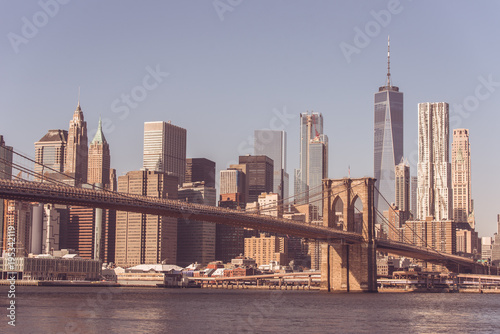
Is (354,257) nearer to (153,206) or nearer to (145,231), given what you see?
(153,206)

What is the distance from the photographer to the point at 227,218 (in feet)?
233

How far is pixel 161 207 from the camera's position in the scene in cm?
6625

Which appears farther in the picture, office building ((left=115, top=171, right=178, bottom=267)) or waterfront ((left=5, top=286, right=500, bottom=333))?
office building ((left=115, top=171, right=178, bottom=267))

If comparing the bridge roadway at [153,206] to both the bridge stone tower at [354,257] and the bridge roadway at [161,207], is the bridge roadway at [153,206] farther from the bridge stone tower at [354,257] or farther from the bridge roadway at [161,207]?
the bridge stone tower at [354,257]

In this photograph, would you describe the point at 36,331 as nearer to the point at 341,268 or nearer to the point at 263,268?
the point at 341,268

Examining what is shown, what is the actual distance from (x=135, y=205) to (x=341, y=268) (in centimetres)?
2547

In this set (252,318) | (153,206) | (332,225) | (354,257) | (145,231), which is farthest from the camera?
(145,231)

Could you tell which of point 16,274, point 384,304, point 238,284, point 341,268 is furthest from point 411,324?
point 16,274

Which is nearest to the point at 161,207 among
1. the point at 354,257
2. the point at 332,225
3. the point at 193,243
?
the point at 354,257

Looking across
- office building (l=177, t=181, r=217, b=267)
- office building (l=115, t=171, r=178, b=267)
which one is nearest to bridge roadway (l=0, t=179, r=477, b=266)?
office building (l=115, t=171, r=178, b=267)

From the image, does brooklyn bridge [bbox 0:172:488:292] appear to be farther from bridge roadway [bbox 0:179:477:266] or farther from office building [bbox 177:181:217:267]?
office building [bbox 177:181:217:267]

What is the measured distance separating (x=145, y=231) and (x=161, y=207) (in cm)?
11807

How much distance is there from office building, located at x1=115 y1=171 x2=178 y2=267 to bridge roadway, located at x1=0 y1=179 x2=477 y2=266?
9761cm

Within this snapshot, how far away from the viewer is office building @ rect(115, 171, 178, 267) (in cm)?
18100
